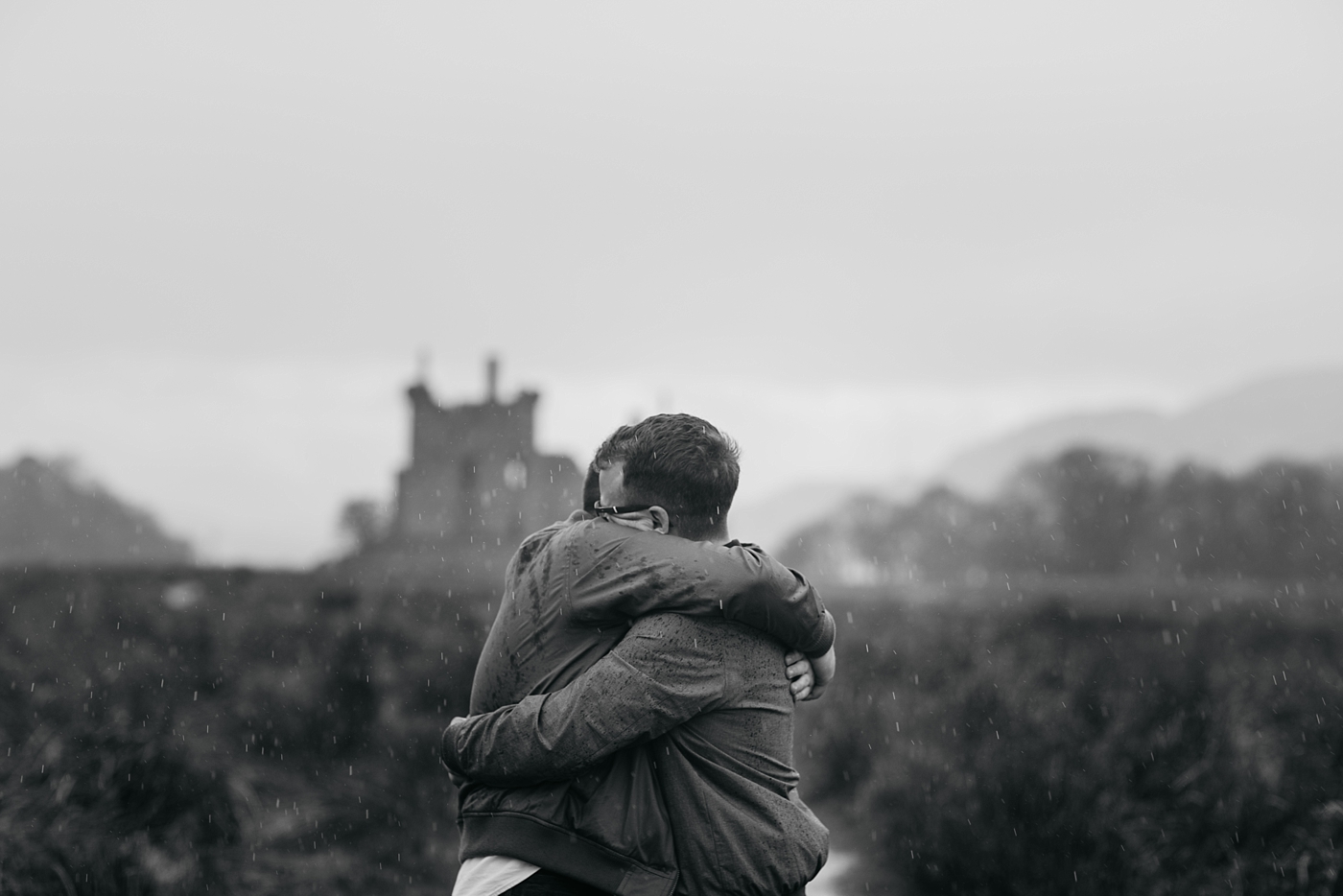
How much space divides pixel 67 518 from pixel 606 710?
58.2m

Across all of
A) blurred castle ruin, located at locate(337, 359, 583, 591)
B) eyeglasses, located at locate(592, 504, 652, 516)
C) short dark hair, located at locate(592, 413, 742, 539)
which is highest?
short dark hair, located at locate(592, 413, 742, 539)

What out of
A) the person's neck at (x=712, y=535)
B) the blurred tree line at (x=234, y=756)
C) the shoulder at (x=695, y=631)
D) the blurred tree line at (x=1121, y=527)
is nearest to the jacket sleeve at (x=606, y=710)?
the shoulder at (x=695, y=631)

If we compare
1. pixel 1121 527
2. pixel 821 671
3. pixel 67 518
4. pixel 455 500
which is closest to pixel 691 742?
pixel 821 671

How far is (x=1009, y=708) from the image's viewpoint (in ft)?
27.8

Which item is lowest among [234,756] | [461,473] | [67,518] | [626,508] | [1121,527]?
[67,518]

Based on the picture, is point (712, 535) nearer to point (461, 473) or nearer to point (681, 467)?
point (681, 467)

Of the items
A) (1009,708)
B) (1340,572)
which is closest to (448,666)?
(1009,708)

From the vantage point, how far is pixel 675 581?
2439 mm

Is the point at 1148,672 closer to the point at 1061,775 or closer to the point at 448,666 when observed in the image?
the point at 1061,775

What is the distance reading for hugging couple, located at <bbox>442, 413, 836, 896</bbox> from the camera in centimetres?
241

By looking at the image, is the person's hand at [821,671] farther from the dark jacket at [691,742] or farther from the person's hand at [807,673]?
the dark jacket at [691,742]

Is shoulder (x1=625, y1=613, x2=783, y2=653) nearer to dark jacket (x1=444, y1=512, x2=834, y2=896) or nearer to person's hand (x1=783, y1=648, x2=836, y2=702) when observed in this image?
dark jacket (x1=444, y1=512, x2=834, y2=896)

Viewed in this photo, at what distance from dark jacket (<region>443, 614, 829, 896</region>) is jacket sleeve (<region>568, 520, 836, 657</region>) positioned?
0.06 meters

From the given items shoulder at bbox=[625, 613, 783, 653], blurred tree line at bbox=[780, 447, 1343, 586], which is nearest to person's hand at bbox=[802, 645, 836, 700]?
shoulder at bbox=[625, 613, 783, 653]
